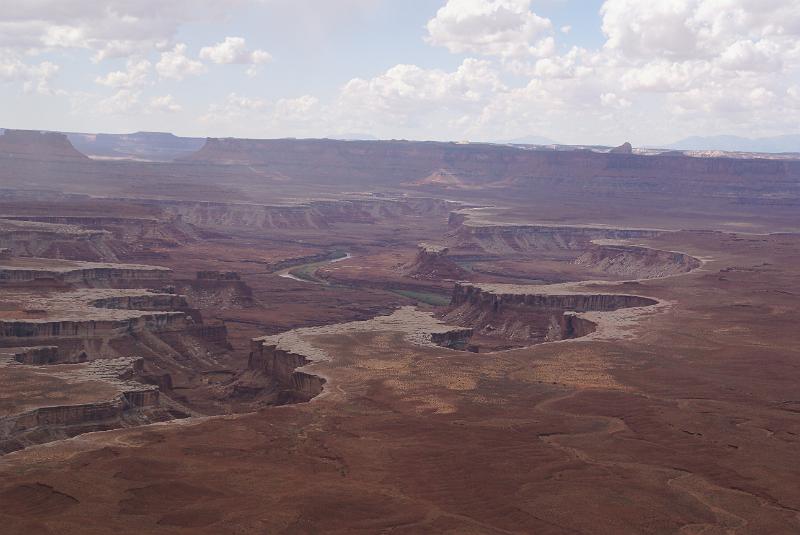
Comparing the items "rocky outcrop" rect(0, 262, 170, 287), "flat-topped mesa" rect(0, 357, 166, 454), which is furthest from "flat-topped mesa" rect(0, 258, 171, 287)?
"flat-topped mesa" rect(0, 357, 166, 454)

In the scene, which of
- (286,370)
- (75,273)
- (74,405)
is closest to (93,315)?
(286,370)

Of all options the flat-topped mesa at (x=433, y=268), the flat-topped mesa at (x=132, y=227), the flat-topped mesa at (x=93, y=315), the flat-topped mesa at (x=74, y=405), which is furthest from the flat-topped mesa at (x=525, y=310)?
the flat-topped mesa at (x=132, y=227)

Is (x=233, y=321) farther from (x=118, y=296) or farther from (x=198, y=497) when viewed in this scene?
(x=198, y=497)

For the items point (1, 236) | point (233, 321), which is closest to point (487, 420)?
point (233, 321)

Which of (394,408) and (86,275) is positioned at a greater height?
(394,408)

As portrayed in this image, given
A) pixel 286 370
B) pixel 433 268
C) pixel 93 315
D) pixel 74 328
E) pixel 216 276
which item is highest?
pixel 93 315

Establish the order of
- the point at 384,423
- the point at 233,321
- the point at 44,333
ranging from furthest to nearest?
the point at 233,321
the point at 44,333
the point at 384,423

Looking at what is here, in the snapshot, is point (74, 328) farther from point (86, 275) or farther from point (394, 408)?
point (394, 408)
